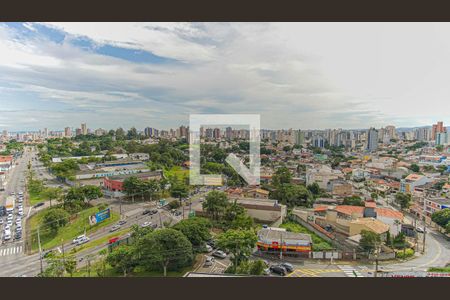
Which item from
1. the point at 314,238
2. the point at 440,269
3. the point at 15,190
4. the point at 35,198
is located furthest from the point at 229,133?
the point at 15,190

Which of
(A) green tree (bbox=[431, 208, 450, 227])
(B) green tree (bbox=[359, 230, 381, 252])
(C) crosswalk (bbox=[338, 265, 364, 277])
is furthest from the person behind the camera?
(A) green tree (bbox=[431, 208, 450, 227])

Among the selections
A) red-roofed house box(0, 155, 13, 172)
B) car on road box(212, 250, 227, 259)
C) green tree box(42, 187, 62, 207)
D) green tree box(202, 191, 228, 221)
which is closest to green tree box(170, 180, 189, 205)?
green tree box(202, 191, 228, 221)

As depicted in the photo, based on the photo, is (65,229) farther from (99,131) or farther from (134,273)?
(99,131)

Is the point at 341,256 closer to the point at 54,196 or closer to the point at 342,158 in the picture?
the point at 54,196

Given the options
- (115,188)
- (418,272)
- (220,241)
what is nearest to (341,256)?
(418,272)

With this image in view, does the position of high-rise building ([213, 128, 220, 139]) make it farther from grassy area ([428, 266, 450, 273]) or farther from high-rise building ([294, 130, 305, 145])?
grassy area ([428, 266, 450, 273])

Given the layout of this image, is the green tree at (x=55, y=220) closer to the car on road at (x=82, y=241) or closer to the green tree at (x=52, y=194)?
the car on road at (x=82, y=241)
